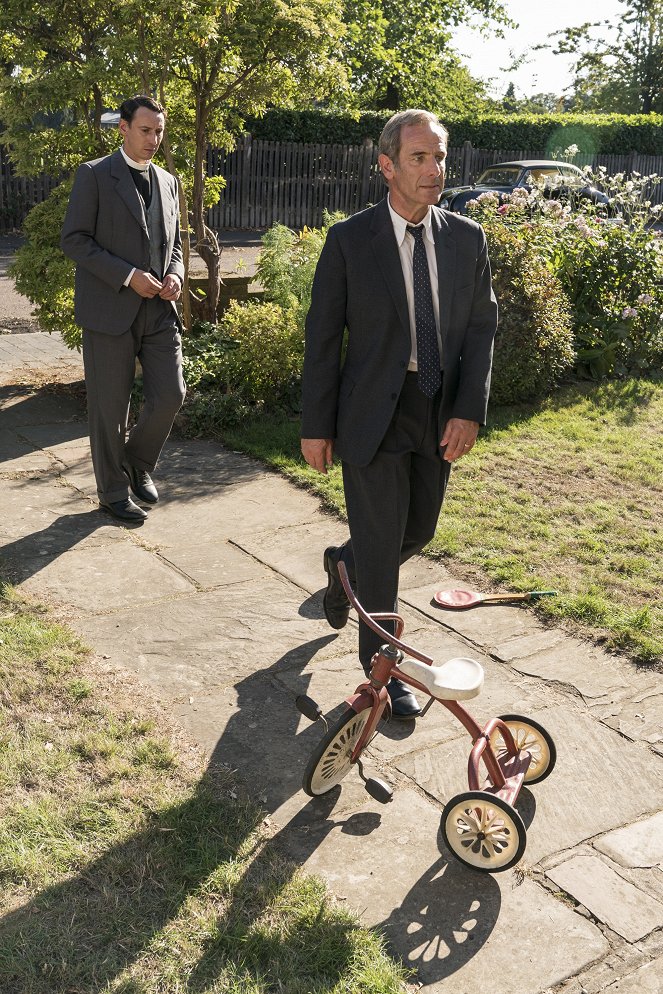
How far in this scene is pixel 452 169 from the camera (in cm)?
2638

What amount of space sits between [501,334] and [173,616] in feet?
14.6

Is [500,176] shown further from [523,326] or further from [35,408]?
[35,408]

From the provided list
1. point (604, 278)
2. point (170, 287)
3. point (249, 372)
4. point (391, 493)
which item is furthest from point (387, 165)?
point (604, 278)

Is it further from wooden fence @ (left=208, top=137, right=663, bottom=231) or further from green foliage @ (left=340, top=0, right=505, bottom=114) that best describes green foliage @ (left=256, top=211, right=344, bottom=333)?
green foliage @ (left=340, top=0, right=505, bottom=114)

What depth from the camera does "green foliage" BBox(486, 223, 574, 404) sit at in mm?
7992

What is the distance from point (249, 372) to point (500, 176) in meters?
13.9

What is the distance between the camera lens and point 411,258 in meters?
3.58

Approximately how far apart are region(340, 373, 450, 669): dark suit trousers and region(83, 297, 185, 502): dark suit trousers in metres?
2.14

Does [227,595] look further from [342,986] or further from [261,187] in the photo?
[261,187]

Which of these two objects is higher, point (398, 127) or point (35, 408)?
point (398, 127)

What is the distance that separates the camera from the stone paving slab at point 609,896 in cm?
279

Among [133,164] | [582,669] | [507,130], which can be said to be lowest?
[582,669]

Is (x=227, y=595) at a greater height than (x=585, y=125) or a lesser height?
lesser

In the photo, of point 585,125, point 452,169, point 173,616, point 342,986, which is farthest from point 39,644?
point 585,125
